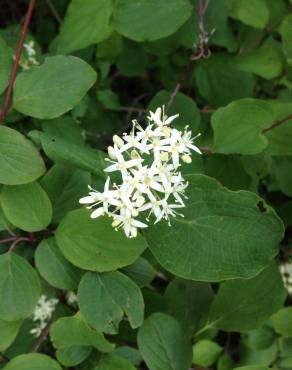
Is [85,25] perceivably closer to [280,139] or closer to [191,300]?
[280,139]

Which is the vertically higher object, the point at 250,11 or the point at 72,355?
the point at 250,11

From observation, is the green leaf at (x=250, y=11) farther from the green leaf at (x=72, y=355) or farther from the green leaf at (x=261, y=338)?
the green leaf at (x=72, y=355)

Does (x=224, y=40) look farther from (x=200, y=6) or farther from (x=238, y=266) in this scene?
(x=238, y=266)

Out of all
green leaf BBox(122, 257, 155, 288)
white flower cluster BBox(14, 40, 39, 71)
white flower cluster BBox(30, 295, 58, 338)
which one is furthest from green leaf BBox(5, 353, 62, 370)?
white flower cluster BBox(14, 40, 39, 71)

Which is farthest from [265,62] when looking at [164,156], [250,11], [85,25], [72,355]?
[72,355]

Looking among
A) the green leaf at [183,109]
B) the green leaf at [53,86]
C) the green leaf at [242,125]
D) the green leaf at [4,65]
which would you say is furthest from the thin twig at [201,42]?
A: the green leaf at [4,65]

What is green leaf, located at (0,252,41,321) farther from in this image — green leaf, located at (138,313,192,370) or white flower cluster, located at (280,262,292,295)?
white flower cluster, located at (280,262,292,295)

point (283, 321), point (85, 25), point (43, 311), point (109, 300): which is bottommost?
point (43, 311)
